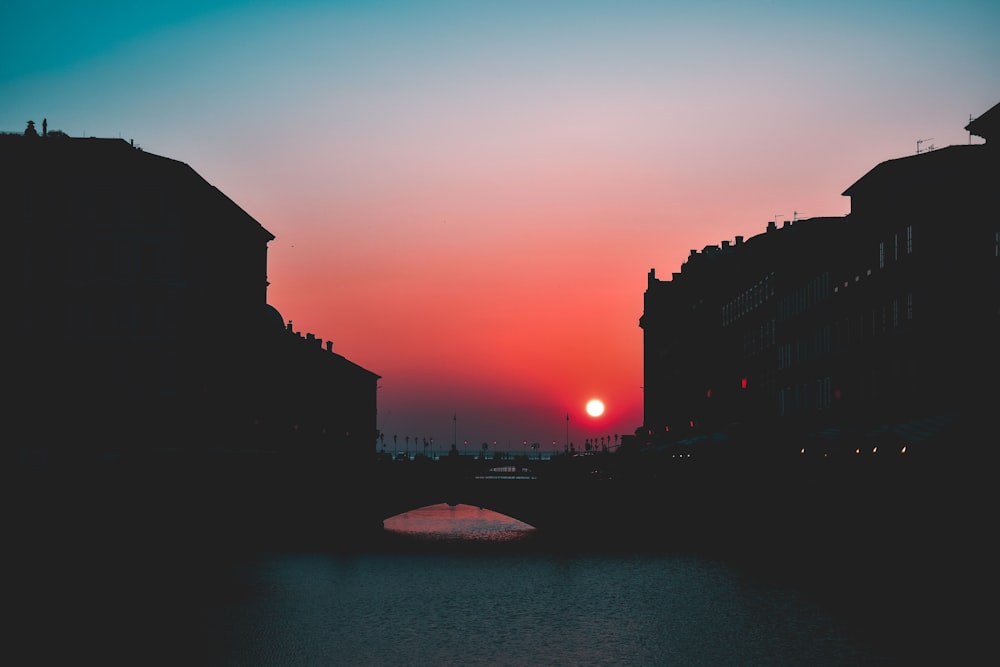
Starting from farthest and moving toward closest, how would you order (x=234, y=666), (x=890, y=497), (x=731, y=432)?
(x=731, y=432) < (x=890, y=497) < (x=234, y=666)

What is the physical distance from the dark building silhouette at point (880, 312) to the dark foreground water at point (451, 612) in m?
10.4

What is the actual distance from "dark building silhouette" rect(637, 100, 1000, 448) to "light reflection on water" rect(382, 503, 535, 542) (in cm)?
1836

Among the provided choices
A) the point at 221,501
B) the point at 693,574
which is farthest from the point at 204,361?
the point at 693,574

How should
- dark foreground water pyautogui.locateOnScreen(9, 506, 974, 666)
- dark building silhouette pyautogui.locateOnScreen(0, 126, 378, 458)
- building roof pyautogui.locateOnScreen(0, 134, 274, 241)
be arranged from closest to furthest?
dark foreground water pyautogui.locateOnScreen(9, 506, 974, 666)
dark building silhouette pyautogui.locateOnScreen(0, 126, 378, 458)
building roof pyautogui.locateOnScreen(0, 134, 274, 241)

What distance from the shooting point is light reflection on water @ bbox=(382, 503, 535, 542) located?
281 ft

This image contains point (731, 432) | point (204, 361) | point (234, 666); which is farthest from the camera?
point (204, 361)

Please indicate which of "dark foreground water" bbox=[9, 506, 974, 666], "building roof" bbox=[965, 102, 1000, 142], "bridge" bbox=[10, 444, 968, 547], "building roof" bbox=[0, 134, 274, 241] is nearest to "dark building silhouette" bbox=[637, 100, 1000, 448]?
"building roof" bbox=[965, 102, 1000, 142]

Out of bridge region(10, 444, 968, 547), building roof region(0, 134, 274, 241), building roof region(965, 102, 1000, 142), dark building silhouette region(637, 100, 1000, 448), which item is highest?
building roof region(0, 134, 274, 241)

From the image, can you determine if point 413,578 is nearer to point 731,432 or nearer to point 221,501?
point 221,501

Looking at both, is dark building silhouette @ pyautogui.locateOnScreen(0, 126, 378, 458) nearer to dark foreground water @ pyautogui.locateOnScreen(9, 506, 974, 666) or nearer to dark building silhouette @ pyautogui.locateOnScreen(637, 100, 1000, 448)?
dark foreground water @ pyautogui.locateOnScreen(9, 506, 974, 666)

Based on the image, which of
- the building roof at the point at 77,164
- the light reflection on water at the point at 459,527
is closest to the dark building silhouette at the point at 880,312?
the light reflection on water at the point at 459,527

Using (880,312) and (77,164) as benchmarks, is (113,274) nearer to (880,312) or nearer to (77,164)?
(77,164)

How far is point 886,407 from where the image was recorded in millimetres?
69438

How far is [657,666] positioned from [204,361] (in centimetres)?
6262
